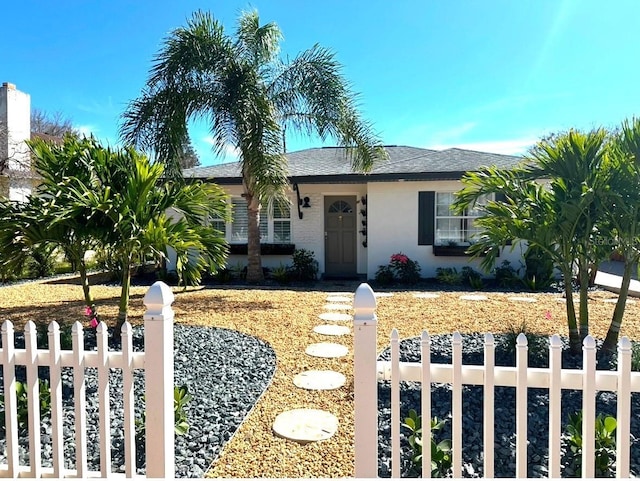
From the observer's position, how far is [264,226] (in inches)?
471

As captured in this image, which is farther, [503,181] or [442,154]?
[442,154]

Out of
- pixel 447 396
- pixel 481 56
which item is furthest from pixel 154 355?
pixel 481 56

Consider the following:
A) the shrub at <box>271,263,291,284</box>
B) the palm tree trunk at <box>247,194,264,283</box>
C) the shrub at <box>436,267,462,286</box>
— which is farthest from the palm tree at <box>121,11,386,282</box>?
the shrub at <box>436,267,462,286</box>

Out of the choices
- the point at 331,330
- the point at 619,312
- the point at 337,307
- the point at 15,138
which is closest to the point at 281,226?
the point at 337,307

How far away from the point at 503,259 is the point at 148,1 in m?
10.4

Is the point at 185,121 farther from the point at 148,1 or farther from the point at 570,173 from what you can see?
the point at 570,173

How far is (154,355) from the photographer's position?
198 cm

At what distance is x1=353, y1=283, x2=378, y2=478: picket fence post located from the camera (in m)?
1.86

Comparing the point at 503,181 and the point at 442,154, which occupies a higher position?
the point at 442,154

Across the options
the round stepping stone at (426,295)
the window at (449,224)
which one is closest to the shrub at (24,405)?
the round stepping stone at (426,295)

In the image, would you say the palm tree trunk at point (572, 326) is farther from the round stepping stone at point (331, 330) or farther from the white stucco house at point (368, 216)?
the white stucco house at point (368, 216)

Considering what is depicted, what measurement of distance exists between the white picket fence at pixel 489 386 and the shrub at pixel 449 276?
8.25m

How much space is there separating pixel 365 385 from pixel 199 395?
1954 millimetres

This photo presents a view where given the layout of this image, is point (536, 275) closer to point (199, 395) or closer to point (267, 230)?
point (267, 230)
